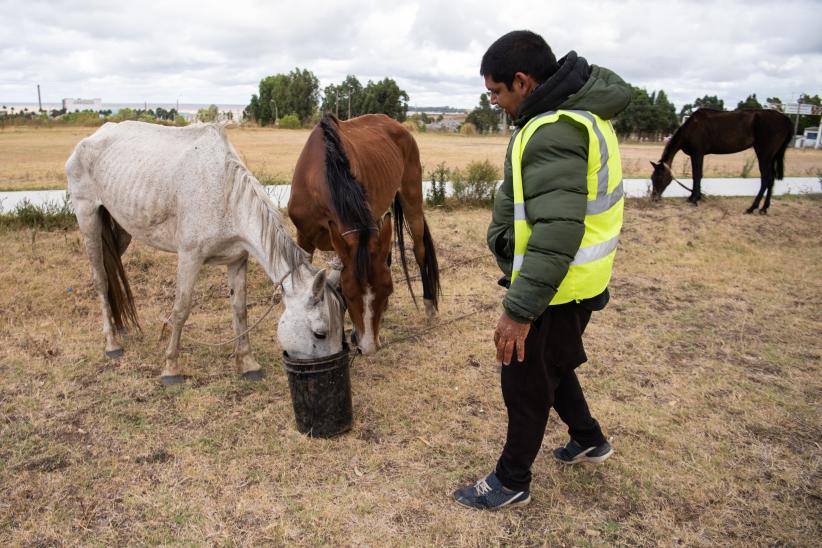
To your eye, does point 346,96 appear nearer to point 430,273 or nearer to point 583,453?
point 430,273

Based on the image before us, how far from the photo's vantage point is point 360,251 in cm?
321

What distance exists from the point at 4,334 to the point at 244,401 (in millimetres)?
2433

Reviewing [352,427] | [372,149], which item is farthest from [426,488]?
[372,149]

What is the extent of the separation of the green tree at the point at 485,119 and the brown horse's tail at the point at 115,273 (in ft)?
132

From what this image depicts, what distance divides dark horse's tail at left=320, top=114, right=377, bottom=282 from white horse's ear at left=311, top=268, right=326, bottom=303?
0.26 m

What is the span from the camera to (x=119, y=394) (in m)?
3.74

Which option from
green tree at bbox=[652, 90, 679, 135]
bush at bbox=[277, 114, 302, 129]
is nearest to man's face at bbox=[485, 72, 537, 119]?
bush at bbox=[277, 114, 302, 129]

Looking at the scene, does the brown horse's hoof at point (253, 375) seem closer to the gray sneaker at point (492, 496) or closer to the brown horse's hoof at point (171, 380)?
the brown horse's hoof at point (171, 380)

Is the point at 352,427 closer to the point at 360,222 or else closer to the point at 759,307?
the point at 360,222

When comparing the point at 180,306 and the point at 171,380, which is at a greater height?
the point at 180,306

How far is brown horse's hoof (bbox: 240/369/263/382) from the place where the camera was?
3.97 meters

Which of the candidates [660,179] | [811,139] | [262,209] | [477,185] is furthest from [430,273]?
[811,139]

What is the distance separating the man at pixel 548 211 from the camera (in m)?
1.98

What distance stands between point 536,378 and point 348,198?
162cm
